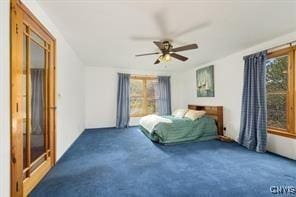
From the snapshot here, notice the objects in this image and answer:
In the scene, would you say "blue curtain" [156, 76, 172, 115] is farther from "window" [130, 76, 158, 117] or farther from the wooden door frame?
the wooden door frame

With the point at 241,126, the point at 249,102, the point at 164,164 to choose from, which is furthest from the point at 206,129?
the point at 164,164

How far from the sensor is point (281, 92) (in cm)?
361

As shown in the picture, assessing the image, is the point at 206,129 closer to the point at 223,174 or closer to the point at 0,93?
the point at 223,174

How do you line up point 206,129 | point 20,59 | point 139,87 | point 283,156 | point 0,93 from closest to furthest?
point 0,93, point 20,59, point 283,156, point 206,129, point 139,87

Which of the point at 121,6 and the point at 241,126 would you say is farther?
the point at 241,126

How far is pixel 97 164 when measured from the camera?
10.1 ft

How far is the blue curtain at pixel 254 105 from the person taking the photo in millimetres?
3689

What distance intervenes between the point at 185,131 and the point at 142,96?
308cm

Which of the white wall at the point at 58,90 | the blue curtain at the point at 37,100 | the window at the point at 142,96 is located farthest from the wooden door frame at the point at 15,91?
the window at the point at 142,96

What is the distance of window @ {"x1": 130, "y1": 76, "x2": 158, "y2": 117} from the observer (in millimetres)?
7141

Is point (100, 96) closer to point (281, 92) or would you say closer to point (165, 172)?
point (165, 172)

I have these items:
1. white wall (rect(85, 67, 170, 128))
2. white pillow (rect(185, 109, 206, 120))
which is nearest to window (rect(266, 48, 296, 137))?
white pillow (rect(185, 109, 206, 120))

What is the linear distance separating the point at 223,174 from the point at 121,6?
2.86 meters

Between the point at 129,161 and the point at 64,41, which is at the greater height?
the point at 64,41
